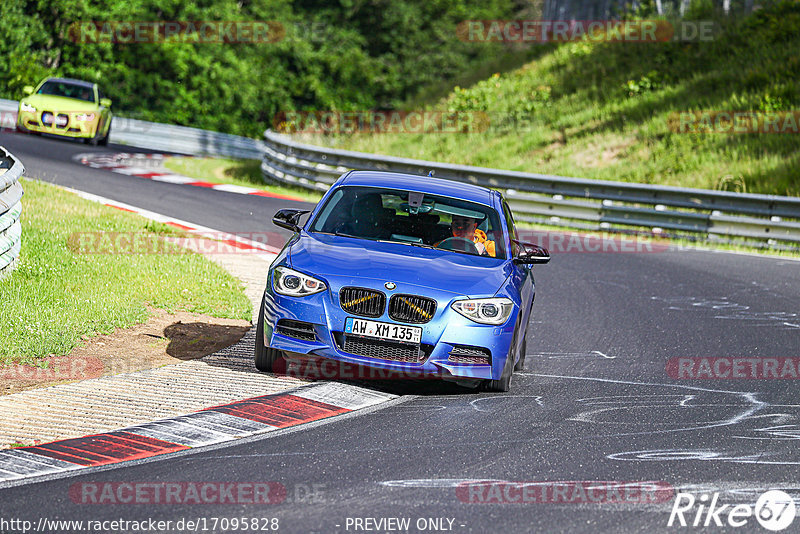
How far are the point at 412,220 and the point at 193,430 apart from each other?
3134 millimetres

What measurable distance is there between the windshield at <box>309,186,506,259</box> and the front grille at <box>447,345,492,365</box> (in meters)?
1.21

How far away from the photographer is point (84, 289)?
10.8 meters

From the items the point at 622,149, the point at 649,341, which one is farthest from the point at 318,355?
the point at 622,149

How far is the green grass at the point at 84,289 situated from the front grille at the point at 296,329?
6.48ft

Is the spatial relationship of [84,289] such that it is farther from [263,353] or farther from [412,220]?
[412,220]

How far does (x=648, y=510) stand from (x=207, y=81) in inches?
1741

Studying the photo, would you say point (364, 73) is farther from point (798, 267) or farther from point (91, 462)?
point (91, 462)

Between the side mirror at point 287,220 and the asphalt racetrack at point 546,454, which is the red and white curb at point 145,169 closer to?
the asphalt racetrack at point 546,454

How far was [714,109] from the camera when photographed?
28.2 meters

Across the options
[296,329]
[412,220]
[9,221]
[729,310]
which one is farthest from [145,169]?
[296,329]

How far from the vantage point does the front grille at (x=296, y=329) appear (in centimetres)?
763

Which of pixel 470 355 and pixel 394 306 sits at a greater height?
pixel 394 306

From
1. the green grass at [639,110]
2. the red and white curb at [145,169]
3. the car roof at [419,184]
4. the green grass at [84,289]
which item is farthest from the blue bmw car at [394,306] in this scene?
the green grass at [639,110]

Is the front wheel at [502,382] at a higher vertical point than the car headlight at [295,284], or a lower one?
lower
